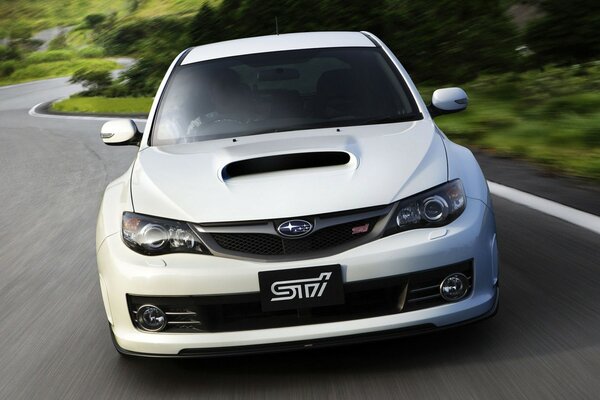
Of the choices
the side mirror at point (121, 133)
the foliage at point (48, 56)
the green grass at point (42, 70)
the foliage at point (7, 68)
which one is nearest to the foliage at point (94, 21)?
the foliage at point (48, 56)

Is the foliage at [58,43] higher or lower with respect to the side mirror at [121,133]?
lower

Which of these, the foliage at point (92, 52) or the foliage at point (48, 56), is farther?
the foliage at point (48, 56)

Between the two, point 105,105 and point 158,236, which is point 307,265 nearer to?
point 158,236

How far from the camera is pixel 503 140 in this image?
11.0m

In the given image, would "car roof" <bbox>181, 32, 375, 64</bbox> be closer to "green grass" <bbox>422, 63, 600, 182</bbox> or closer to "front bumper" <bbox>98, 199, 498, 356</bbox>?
"front bumper" <bbox>98, 199, 498, 356</bbox>

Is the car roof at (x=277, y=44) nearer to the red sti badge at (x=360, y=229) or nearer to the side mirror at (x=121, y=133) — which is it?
the side mirror at (x=121, y=133)

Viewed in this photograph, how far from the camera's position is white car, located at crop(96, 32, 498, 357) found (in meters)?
3.64

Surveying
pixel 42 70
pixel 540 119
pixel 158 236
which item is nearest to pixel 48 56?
pixel 42 70

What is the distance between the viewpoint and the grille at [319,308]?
369 centimetres

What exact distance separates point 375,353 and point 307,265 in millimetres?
584

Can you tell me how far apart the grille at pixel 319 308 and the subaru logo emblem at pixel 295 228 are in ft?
0.95

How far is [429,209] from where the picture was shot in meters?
3.83

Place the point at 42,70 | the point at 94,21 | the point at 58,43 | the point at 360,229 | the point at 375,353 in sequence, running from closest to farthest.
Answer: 1. the point at 360,229
2. the point at 375,353
3. the point at 42,70
4. the point at 58,43
5. the point at 94,21

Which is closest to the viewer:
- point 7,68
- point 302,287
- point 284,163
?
point 302,287
